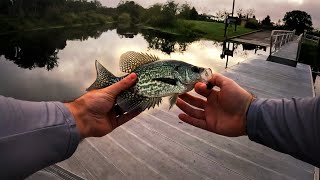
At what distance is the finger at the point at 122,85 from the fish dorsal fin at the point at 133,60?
0.14m

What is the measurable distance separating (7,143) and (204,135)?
375cm

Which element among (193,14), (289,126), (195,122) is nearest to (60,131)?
(195,122)

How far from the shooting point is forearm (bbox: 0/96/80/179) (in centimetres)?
173

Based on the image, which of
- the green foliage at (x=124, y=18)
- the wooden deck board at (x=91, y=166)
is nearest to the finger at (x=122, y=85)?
the wooden deck board at (x=91, y=166)

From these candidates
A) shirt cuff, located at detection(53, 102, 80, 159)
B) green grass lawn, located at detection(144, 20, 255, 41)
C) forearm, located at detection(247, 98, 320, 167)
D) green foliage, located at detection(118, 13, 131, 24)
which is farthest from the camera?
green foliage, located at detection(118, 13, 131, 24)

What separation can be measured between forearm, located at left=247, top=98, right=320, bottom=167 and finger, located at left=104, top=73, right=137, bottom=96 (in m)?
0.92

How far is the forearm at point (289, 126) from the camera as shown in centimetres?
219

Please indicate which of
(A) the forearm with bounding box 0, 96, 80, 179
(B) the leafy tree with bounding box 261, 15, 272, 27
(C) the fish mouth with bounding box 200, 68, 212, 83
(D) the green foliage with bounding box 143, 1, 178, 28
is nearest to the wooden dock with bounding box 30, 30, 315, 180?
(A) the forearm with bounding box 0, 96, 80, 179

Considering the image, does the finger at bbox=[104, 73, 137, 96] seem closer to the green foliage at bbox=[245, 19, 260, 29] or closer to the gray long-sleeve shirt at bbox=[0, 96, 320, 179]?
the gray long-sleeve shirt at bbox=[0, 96, 320, 179]

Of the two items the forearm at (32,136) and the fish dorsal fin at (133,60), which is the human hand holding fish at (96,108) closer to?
the fish dorsal fin at (133,60)

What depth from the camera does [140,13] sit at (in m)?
70.4

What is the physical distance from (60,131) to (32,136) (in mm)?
188

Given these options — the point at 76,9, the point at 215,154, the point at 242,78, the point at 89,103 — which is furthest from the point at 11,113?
the point at 76,9

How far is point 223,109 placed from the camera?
9.27 feet
